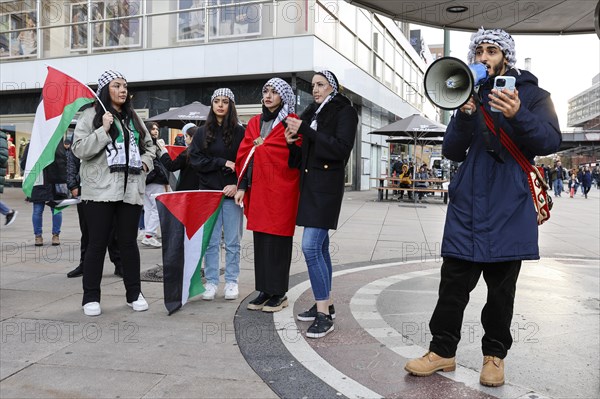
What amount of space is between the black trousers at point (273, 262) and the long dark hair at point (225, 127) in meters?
0.99

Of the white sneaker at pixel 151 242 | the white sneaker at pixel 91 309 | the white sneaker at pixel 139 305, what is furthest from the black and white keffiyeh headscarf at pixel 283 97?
the white sneaker at pixel 151 242

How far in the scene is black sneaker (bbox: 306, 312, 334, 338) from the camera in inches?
150

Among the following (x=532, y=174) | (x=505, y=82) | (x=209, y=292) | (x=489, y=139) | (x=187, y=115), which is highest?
(x=187, y=115)

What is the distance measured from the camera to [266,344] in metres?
3.63

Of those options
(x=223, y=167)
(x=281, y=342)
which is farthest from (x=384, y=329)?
(x=223, y=167)

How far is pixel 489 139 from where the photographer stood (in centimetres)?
278

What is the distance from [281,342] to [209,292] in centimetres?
143

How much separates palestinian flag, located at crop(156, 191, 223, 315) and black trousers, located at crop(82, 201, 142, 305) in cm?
33

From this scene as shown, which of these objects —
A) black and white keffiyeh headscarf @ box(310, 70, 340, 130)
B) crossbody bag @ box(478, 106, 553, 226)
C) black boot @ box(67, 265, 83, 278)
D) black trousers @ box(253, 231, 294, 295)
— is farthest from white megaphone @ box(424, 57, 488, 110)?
black boot @ box(67, 265, 83, 278)

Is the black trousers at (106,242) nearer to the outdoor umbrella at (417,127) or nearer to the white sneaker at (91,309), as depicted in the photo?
the white sneaker at (91,309)

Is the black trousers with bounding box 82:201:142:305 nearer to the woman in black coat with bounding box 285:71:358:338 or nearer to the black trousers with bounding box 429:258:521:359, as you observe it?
the woman in black coat with bounding box 285:71:358:338

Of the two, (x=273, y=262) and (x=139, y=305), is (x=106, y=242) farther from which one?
(x=273, y=262)

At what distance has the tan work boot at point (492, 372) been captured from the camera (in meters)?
2.99

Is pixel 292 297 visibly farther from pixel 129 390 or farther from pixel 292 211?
pixel 129 390
